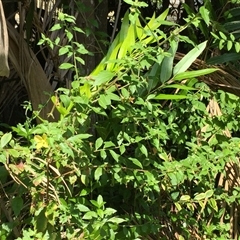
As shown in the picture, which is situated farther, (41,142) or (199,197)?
(199,197)

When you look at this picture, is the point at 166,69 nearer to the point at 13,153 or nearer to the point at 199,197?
the point at 199,197

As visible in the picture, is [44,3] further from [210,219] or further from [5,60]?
[210,219]

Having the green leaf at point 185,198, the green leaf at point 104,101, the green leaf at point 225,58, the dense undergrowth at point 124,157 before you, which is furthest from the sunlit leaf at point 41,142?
the green leaf at point 225,58

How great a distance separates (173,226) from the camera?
1.60 meters

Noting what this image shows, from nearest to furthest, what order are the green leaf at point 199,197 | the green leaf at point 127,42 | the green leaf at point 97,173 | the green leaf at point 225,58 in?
the green leaf at point 97,173, the green leaf at point 127,42, the green leaf at point 199,197, the green leaf at point 225,58

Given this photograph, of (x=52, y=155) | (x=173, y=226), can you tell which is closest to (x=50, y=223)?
(x=52, y=155)

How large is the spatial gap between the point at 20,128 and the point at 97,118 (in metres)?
0.37

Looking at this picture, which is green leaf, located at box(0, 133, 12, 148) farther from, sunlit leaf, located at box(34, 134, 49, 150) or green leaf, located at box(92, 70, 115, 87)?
green leaf, located at box(92, 70, 115, 87)

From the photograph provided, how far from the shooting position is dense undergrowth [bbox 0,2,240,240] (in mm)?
1203

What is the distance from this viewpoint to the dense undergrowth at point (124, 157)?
1.20 m

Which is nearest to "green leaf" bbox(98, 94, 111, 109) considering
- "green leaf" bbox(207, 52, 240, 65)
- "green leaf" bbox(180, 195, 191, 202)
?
"green leaf" bbox(180, 195, 191, 202)

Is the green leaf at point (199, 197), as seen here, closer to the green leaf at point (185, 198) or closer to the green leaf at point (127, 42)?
the green leaf at point (185, 198)

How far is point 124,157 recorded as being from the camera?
1.42m

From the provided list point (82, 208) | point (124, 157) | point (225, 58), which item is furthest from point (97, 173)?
point (225, 58)
